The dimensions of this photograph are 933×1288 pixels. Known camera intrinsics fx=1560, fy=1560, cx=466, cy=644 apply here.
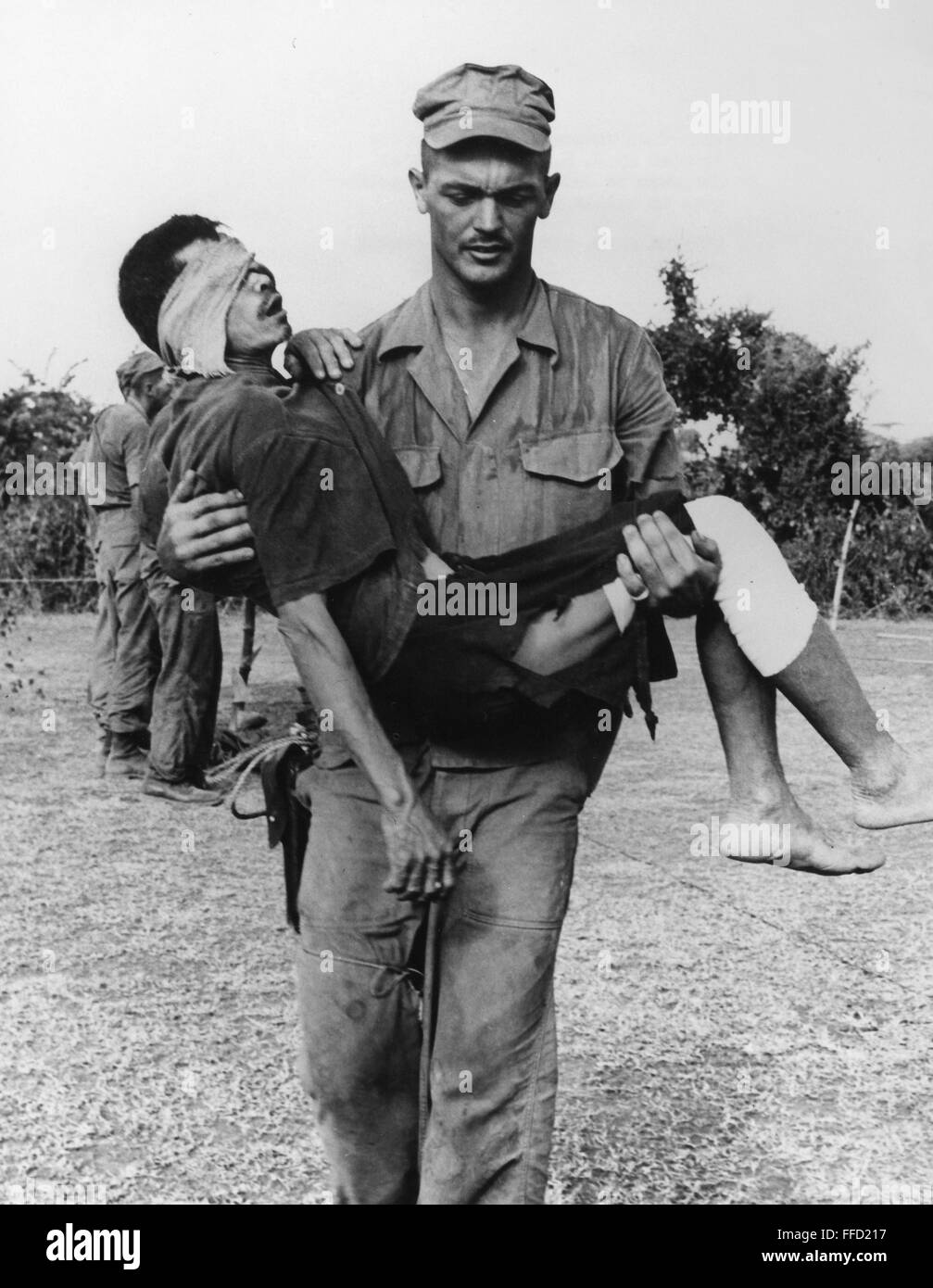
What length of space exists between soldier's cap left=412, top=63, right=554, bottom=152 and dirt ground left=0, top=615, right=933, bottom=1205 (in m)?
2.48

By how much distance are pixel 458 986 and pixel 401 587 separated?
0.77 metres

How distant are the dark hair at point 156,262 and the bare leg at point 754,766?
1209 mm

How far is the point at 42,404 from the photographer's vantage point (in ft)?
47.0

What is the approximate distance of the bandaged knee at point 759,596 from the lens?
9.22 feet

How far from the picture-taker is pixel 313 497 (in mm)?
2744

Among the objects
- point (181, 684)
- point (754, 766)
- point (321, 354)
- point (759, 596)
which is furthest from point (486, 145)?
point (181, 684)

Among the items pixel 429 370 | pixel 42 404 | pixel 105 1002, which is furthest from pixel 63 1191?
pixel 42 404

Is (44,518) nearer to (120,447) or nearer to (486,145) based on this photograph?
(120,447)

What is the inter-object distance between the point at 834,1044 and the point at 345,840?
2.50m

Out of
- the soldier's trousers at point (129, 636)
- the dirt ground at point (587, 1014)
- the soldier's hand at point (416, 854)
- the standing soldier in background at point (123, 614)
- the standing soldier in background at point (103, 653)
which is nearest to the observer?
the soldier's hand at point (416, 854)

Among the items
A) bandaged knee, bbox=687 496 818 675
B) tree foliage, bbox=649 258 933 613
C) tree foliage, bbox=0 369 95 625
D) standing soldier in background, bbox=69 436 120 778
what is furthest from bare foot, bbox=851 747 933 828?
tree foliage, bbox=649 258 933 613

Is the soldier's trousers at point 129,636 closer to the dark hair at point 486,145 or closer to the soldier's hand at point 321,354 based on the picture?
the soldier's hand at point 321,354

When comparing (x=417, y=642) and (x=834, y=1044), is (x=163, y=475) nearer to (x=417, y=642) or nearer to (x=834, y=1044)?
(x=417, y=642)

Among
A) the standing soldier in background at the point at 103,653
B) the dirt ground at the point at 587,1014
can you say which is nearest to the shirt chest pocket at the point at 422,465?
the dirt ground at the point at 587,1014
